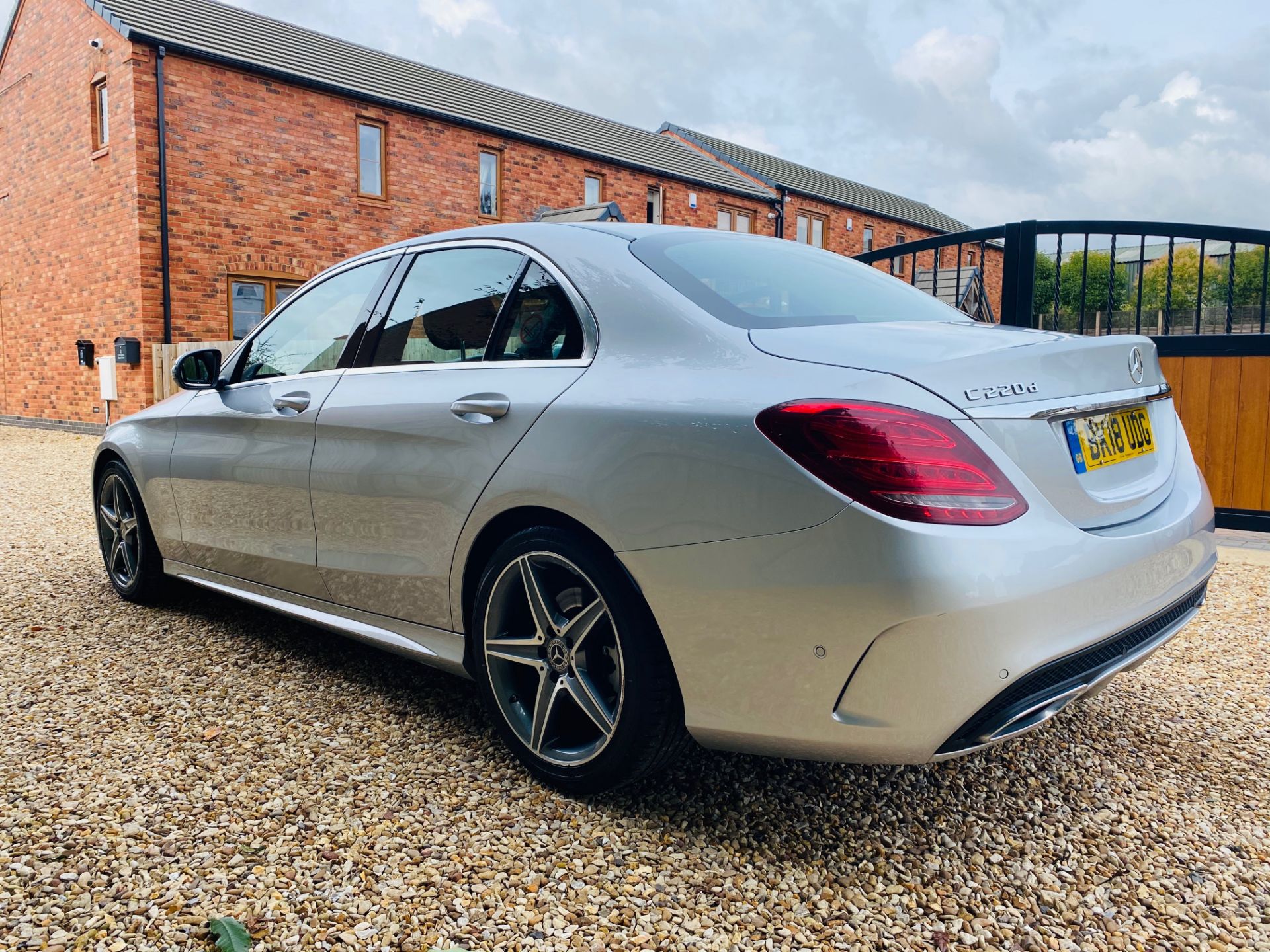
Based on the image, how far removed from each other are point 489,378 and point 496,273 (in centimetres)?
39

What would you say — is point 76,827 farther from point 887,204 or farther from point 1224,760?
point 887,204

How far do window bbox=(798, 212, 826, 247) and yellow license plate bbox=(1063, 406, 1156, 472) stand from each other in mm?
26634

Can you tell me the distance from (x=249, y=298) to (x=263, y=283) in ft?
1.08

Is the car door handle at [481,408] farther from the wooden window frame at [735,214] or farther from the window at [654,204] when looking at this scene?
the wooden window frame at [735,214]

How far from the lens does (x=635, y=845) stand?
7.33ft

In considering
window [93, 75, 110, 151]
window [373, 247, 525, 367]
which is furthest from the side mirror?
window [93, 75, 110, 151]

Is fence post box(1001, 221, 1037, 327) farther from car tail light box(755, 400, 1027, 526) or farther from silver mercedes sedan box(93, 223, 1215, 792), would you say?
car tail light box(755, 400, 1027, 526)

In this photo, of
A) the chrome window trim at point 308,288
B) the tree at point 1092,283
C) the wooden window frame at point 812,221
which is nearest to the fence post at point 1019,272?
the chrome window trim at point 308,288

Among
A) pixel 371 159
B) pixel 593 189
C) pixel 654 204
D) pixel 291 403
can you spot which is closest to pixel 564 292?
pixel 291 403

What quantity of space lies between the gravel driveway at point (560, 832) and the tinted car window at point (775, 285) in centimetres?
124

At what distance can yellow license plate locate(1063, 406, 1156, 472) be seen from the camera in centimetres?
208

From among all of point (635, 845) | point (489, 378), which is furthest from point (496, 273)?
point (635, 845)

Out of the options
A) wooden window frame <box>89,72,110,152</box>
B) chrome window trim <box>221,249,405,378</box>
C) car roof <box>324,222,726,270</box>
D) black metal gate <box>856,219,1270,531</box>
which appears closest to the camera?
car roof <box>324,222,726,270</box>

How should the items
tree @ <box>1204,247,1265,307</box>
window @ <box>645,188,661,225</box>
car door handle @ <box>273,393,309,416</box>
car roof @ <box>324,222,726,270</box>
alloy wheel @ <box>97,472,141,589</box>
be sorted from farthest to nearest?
tree @ <box>1204,247,1265,307</box> < window @ <box>645,188,661,225</box> < alloy wheel @ <box>97,472,141,589</box> < car door handle @ <box>273,393,309,416</box> < car roof @ <box>324,222,726,270</box>
